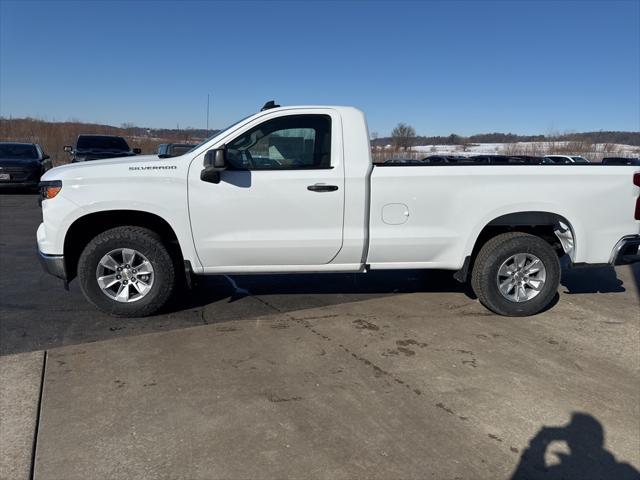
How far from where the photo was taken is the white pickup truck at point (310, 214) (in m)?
4.65

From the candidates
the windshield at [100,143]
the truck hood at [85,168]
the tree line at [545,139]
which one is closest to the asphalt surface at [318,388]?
the truck hood at [85,168]

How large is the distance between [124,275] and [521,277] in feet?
12.9

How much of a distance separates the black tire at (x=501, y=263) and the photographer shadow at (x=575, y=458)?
6.49ft

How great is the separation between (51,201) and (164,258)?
1.14 m

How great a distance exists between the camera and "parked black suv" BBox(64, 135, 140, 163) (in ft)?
54.3

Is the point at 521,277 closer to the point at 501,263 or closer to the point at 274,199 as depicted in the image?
the point at 501,263

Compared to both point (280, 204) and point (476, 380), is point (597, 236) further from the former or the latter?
point (280, 204)

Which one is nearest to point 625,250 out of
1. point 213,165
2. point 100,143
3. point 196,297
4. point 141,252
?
point 213,165

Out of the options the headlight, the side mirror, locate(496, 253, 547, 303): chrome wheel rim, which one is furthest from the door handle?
the headlight

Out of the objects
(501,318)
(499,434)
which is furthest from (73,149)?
(499,434)

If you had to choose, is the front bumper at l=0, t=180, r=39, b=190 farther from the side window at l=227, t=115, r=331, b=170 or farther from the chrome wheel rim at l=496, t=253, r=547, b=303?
the chrome wheel rim at l=496, t=253, r=547, b=303

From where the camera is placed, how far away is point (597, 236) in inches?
199

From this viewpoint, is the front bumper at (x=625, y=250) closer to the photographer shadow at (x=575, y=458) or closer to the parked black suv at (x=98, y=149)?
the photographer shadow at (x=575, y=458)

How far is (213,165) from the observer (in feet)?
14.7
